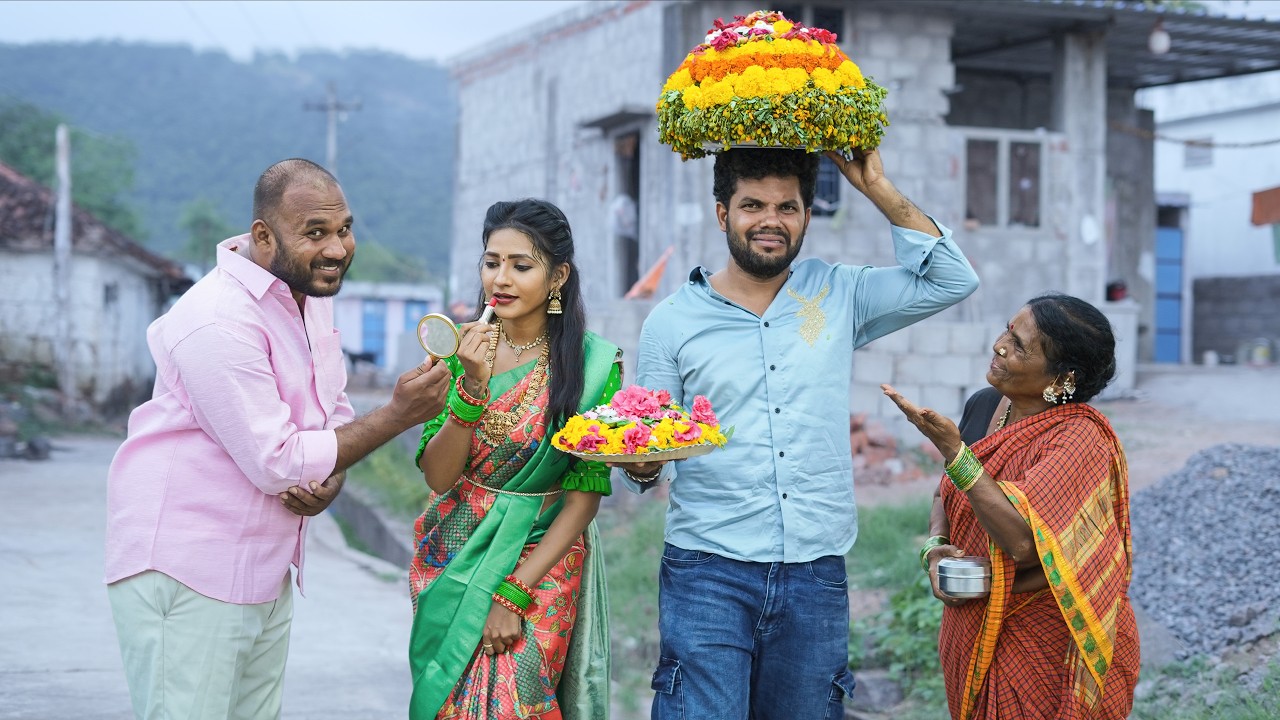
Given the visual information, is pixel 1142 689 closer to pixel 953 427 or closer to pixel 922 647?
pixel 922 647

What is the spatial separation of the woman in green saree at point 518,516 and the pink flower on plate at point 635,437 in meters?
0.45

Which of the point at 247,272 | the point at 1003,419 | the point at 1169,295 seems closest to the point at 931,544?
the point at 1003,419

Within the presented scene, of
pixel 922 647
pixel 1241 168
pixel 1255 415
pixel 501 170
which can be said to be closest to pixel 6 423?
pixel 501 170

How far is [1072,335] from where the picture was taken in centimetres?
330

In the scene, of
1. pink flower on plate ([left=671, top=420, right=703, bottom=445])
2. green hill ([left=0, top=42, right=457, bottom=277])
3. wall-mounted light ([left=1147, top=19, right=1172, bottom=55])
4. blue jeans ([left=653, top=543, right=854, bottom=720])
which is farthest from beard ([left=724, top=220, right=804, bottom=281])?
green hill ([left=0, top=42, right=457, bottom=277])

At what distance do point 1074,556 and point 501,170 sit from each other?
51.9ft

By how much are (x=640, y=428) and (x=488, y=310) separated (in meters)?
0.62

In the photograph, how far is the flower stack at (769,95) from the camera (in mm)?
3221

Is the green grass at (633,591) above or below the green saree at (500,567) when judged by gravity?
below

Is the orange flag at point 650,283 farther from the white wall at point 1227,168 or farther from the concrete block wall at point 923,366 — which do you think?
the white wall at point 1227,168

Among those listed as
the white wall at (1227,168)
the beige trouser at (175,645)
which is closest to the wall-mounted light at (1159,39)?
the white wall at (1227,168)

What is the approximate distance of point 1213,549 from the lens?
6352mm

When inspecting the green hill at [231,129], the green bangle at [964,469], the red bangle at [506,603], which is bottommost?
the red bangle at [506,603]

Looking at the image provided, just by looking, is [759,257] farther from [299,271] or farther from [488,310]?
[299,271]
